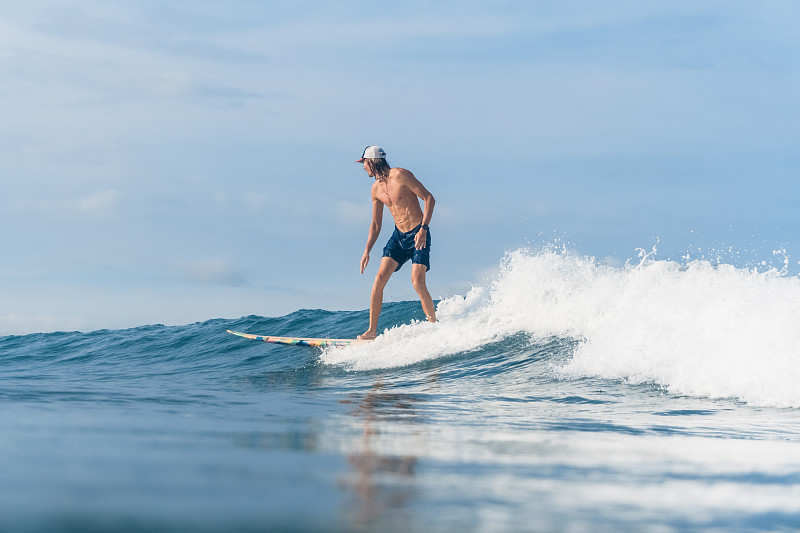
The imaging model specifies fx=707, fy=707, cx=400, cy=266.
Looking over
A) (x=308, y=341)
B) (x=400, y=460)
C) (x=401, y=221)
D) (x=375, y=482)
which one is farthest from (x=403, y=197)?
(x=375, y=482)

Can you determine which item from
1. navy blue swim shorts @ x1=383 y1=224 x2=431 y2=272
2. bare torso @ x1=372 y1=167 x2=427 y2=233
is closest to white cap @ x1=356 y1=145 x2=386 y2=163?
bare torso @ x1=372 y1=167 x2=427 y2=233

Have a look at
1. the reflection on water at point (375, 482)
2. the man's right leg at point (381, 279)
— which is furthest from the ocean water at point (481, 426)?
the man's right leg at point (381, 279)

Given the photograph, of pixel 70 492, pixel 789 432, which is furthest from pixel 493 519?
pixel 789 432

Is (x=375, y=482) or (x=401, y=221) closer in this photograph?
(x=375, y=482)

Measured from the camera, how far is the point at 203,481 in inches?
88.0

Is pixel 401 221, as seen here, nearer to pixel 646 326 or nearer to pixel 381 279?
pixel 381 279

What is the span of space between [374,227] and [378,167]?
941mm

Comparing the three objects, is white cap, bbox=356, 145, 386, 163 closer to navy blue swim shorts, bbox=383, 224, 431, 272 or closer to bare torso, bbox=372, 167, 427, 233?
bare torso, bbox=372, 167, 427, 233

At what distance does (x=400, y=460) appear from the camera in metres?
2.64

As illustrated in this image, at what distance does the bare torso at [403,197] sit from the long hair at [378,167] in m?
0.06

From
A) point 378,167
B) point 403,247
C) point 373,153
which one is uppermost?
point 373,153

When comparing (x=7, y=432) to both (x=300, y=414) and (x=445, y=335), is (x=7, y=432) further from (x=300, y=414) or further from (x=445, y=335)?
(x=445, y=335)

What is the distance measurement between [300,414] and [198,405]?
102 cm

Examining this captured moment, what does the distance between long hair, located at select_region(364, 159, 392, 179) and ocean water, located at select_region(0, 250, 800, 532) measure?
6.75 ft
